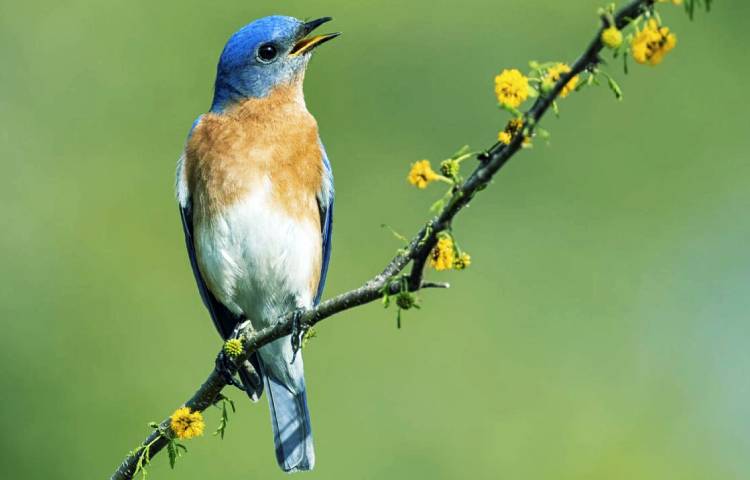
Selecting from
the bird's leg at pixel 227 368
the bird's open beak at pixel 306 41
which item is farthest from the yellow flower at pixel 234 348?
the bird's open beak at pixel 306 41

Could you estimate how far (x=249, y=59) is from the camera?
7.64 m

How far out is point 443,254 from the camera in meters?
3.72

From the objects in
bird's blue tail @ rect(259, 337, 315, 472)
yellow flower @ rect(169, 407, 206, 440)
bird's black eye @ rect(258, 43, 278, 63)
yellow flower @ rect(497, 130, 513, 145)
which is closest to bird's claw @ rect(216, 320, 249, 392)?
yellow flower @ rect(169, 407, 206, 440)

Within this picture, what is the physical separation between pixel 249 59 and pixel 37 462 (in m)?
6.42

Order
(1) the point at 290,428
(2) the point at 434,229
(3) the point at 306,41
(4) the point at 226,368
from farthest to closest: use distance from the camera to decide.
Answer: (3) the point at 306,41 < (1) the point at 290,428 < (4) the point at 226,368 < (2) the point at 434,229

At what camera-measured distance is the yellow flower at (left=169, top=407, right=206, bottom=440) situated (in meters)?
4.58

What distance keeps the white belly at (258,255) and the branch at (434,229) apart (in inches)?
89.7

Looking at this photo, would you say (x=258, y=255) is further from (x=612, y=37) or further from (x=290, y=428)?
(x=612, y=37)

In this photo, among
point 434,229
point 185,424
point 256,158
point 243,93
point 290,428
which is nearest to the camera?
point 434,229

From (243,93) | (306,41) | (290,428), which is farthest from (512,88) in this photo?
(290,428)

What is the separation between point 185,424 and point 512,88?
6.30ft

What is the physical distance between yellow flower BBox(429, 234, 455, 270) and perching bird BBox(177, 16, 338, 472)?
10.2ft

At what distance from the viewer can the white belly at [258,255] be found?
22.8 ft

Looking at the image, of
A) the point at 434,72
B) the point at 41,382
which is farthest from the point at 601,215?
the point at 41,382
